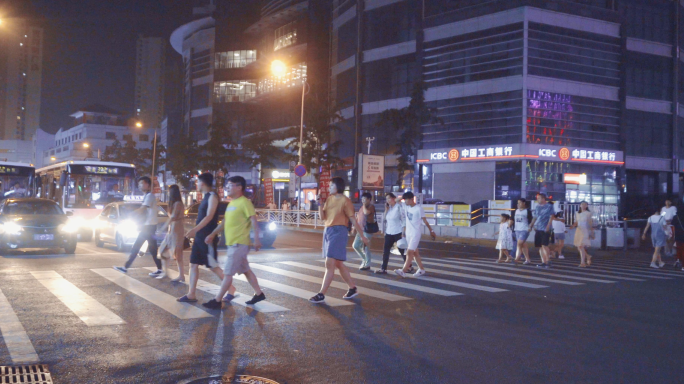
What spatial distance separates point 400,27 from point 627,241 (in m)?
26.0

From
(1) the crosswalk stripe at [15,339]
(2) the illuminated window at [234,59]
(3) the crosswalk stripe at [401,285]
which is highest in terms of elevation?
(2) the illuminated window at [234,59]

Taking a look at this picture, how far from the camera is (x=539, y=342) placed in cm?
660

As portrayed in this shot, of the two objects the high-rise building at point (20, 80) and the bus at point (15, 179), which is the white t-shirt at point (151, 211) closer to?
the bus at point (15, 179)

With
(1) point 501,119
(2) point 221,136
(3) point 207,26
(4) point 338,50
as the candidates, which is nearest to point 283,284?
(1) point 501,119

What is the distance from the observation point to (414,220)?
12352 millimetres

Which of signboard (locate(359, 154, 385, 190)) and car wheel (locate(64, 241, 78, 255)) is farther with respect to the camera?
signboard (locate(359, 154, 385, 190))

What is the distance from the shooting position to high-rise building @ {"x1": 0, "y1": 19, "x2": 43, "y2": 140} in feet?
589

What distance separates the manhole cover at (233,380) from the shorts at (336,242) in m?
4.03

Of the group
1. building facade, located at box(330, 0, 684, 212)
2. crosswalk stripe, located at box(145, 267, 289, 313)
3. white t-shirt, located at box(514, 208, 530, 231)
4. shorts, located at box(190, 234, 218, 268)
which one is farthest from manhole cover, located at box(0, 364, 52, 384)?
building facade, located at box(330, 0, 684, 212)

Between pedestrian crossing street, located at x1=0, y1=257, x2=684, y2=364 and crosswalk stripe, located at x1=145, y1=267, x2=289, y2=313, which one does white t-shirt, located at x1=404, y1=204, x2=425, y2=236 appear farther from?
crosswalk stripe, located at x1=145, y1=267, x2=289, y2=313

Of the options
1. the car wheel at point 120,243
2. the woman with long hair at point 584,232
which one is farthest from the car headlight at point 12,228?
the woman with long hair at point 584,232

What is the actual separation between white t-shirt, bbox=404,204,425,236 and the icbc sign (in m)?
29.1

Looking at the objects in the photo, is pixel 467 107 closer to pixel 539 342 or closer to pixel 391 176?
pixel 391 176

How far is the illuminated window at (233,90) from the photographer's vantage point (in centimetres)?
6906
